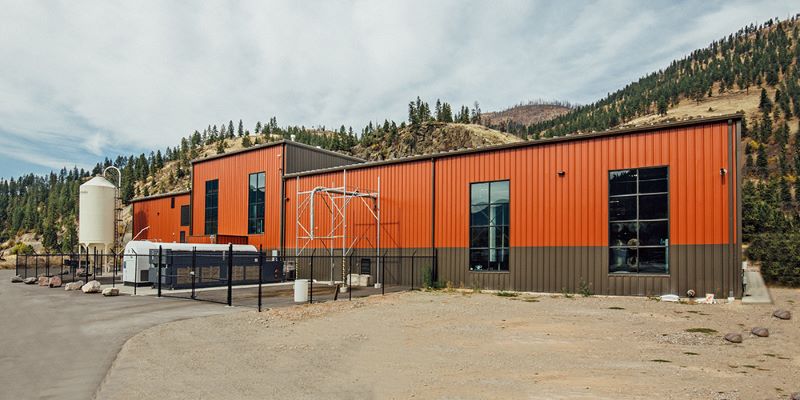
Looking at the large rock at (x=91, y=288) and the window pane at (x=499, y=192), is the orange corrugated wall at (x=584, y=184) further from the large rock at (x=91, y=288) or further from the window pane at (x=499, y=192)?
the large rock at (x=91, y=288)

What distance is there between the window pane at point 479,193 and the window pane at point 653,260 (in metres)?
8.36

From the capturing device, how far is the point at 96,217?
4897 centimetres

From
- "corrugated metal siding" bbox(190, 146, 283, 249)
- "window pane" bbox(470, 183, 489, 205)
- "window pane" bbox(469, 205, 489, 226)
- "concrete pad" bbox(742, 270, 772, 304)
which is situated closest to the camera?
"concrete pad" bbox(742, 270, 772, 304)

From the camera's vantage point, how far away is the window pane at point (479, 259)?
2725cm

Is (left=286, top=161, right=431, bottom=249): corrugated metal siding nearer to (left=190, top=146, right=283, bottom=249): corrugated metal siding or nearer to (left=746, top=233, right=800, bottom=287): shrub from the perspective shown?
(left=190, top=146, right=283, bottom=249): corrugated metal siding

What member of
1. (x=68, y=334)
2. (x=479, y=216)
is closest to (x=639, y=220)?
(x=479, y=216)

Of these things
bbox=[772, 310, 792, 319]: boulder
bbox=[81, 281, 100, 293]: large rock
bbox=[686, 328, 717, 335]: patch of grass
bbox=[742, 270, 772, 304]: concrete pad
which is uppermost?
bbox=[772, 310, 792, 319]: boulder

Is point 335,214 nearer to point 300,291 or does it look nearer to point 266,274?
point 266,274

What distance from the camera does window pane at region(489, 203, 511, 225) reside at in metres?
26.8

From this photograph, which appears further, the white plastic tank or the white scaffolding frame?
the white plastic tank

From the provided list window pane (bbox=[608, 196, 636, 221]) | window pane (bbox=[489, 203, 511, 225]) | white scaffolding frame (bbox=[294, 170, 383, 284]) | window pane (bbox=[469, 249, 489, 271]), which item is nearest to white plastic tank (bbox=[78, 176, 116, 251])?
white scaffolding frame (bbox=[294, 170, 383, 284])

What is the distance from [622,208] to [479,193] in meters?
7.63

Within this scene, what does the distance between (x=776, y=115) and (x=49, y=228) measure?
21600cm

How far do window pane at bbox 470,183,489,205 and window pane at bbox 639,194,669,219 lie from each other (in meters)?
7.90
